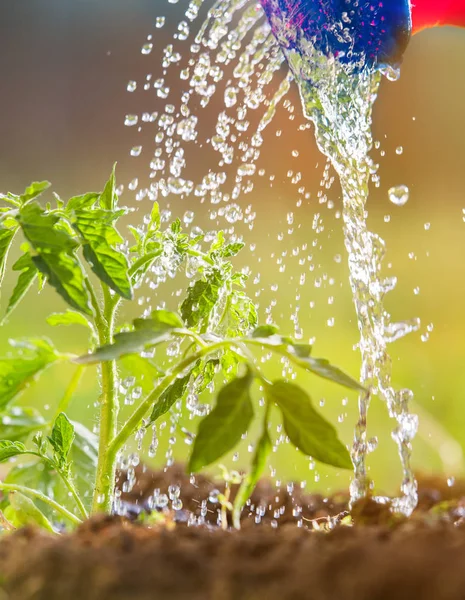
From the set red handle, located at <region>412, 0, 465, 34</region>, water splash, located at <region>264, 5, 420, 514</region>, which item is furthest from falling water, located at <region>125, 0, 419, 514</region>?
red handle, located at <region>412, 0, 465, 34</region>

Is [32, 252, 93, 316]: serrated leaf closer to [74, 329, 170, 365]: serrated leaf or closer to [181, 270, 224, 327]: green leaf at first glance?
[74, 329, 170, 365]: serrated leaf

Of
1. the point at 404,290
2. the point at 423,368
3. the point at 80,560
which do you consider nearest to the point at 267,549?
the point at 80,560

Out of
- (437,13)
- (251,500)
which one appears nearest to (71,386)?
(251,500)

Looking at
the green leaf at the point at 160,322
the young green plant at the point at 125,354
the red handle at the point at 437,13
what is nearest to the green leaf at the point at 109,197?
the young green plant at the point at 125,354

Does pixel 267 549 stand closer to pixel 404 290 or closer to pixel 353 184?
pixel 353 184

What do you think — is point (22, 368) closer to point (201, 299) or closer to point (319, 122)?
point (201, 299)

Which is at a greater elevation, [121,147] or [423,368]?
[121,147]

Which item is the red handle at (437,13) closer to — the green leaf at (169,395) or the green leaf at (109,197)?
the green leaf at (109,197)
